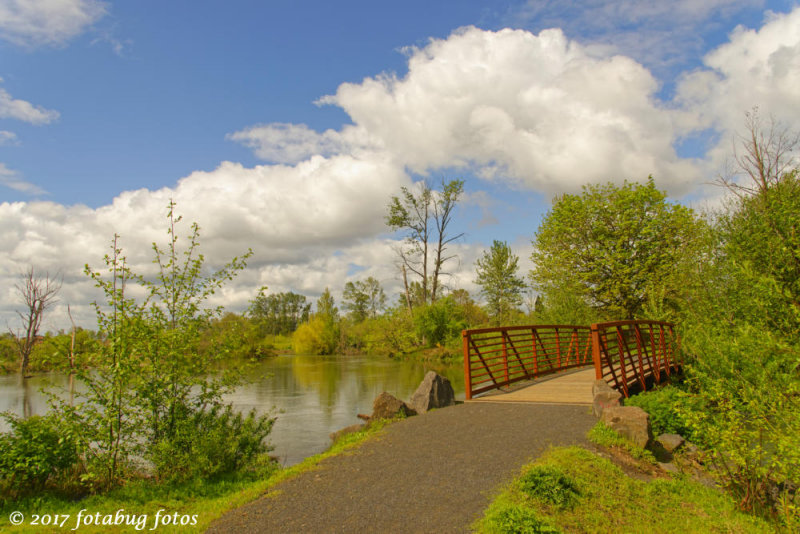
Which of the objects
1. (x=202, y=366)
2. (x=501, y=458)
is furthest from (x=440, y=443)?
(x=202, y=366)

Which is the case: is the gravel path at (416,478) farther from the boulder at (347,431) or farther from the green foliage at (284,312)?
the green foliage at (284,312)

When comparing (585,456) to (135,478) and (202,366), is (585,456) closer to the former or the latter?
(202,366)

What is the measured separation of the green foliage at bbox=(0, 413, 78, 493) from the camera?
567 cm

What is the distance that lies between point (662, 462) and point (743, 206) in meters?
8.01

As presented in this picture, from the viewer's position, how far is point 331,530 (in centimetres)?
430

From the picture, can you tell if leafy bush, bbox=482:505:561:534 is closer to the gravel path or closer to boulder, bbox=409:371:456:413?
the gravel path

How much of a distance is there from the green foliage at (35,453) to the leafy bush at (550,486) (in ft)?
17.7

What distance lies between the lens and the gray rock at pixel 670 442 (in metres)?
7.17

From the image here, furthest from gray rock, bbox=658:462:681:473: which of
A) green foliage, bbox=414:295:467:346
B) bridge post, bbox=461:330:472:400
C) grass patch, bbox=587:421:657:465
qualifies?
green foliage, bbox=414:295:467:346

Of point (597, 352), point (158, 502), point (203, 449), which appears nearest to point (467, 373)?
point (597, 352)

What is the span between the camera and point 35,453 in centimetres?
584

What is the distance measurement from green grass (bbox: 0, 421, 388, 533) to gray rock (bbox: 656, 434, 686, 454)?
5.21 metres

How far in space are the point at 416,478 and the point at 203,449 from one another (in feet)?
10.1

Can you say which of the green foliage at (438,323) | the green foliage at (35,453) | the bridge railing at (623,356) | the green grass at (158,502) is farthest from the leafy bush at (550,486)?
the green foliage at (438,323)
